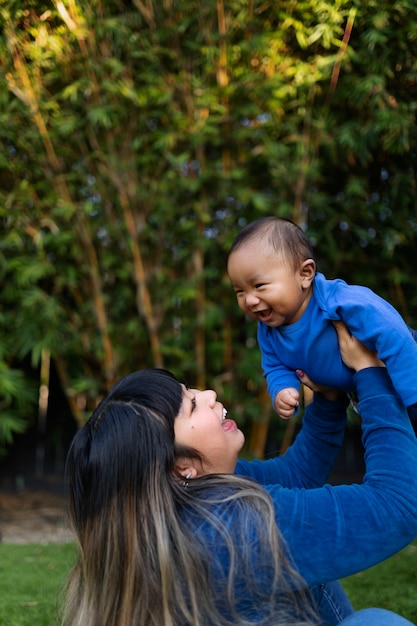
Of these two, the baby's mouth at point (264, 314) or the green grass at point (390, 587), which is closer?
the baby's mouth at point (264, 314)

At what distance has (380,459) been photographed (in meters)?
1.24

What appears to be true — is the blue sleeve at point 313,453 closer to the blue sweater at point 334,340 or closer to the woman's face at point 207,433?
the blue sweater at point 334,340

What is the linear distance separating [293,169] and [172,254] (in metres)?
0.92

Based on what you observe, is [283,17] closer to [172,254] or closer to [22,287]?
[172,254]

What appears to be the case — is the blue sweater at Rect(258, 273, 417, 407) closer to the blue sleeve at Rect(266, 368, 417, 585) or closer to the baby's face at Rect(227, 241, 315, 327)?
the baby's face at Rect(227, 241, 315, 327)

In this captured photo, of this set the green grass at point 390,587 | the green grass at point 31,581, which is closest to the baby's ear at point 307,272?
the green grass at point 31,581

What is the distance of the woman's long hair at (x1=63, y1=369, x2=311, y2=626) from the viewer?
1.23 metres

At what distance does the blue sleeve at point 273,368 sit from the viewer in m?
1.76

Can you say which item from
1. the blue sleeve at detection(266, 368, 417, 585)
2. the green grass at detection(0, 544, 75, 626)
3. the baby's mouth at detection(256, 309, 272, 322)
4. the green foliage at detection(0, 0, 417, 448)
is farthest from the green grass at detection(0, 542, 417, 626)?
the green foliage at detection(0, 0, 417, 448)

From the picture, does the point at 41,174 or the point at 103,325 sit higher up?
the point at 41,174

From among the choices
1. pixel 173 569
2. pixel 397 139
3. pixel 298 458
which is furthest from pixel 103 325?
pixel 173 569

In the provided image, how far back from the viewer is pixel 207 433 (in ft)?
4.44

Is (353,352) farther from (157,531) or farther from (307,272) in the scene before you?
(157,531)

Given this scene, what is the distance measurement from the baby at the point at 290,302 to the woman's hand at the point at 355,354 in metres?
0.03
